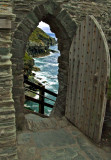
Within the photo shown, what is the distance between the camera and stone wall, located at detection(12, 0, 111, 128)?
395cm

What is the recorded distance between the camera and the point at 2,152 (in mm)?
2873

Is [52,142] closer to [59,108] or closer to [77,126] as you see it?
[77,126]

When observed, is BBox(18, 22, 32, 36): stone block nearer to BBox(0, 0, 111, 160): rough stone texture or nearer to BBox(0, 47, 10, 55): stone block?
BBox(0, 0, 111, 160): rough stone texture

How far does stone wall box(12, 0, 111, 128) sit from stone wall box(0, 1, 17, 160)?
41.4 inches

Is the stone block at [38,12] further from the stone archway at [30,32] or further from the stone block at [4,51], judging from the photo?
the stone block at [4,51]

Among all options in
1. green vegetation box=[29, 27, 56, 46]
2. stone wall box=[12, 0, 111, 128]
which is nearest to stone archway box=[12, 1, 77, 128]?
stone wall box=[12, 0, 111, 128]

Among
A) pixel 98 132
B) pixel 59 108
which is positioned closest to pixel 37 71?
pixel 59 108

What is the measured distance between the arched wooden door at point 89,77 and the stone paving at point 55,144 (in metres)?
0.28

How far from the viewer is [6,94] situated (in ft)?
9.06

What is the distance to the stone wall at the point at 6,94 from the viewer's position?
2.60 metres

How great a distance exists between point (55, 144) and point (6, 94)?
2006mm

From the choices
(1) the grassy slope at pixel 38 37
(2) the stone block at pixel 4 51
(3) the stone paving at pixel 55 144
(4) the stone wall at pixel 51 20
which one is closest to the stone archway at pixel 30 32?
(4) the stone wall at pixel 51 20

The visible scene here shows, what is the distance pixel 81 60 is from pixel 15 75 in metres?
1.70

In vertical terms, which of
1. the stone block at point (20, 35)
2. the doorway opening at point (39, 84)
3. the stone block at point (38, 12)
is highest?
the stone block at point (38, 12)
